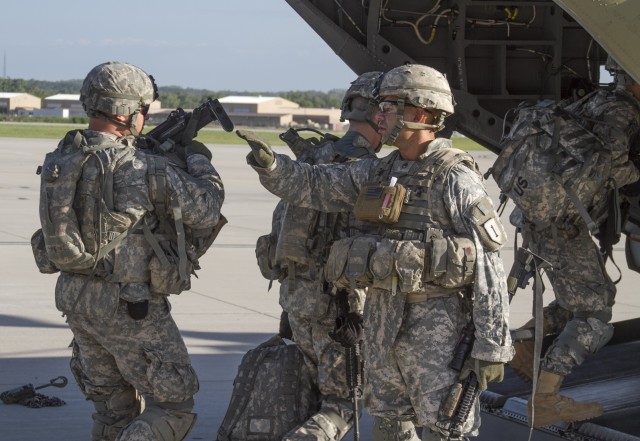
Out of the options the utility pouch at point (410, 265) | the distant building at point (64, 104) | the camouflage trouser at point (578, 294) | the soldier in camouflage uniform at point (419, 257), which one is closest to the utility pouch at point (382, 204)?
the soldier in camouflage uniform at point (419, 257)

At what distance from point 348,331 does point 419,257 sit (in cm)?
86

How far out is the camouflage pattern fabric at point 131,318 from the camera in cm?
530

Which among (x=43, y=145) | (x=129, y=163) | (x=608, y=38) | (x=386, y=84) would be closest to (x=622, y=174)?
(x=608, y=38)

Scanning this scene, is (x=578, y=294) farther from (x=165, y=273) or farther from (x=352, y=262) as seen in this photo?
(x=165, y=273)

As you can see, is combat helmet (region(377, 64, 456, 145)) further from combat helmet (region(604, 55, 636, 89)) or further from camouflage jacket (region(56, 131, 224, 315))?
combat helmet (region(604, 55, 636, 89))

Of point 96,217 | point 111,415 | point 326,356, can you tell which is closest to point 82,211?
point 96,217

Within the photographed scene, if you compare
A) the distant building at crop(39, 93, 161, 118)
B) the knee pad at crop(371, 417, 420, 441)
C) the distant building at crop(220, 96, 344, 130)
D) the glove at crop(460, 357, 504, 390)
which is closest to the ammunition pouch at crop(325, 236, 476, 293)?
the glove at crop(460, 357, 504, 390)

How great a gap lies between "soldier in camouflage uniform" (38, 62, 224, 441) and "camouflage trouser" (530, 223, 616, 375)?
185 centimetres

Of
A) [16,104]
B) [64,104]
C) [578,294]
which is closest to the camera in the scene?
[578,294]

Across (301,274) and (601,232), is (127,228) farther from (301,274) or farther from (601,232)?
(601,232)

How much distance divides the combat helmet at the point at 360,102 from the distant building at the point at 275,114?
8458 centimetres

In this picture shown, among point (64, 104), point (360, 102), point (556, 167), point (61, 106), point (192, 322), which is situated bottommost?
point (61, 106)

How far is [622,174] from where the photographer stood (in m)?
5.95

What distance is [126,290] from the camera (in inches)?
209
